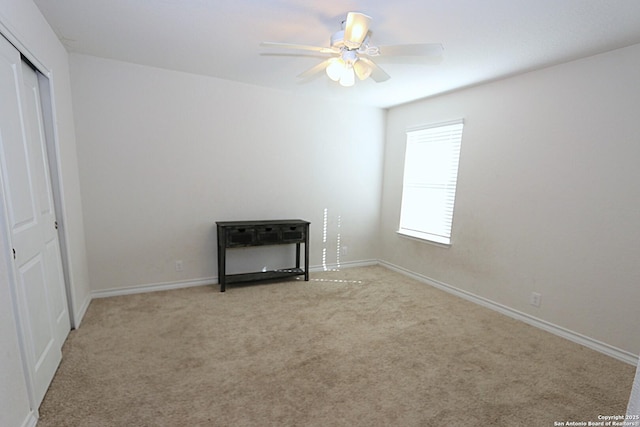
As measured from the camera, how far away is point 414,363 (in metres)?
2.24

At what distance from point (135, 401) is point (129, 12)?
8.56ft

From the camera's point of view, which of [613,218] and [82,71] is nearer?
[613,218]

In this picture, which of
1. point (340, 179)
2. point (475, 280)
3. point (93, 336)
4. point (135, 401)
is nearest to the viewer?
point (135, 401)

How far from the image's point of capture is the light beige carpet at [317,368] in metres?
1.74

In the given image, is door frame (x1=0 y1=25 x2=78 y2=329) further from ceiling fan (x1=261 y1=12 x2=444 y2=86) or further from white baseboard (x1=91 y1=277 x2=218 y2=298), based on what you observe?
ceiling fan (x1=261 y1=12 x2=444 y2=86)

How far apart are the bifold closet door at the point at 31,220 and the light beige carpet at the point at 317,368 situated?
0.26m

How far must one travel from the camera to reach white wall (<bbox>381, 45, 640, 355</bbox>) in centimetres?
233

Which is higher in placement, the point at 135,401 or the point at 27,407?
the point at 27,407

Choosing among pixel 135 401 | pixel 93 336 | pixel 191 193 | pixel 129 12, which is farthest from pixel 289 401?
pixel 129 12

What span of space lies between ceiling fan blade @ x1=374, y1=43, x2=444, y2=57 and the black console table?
7.67 ft

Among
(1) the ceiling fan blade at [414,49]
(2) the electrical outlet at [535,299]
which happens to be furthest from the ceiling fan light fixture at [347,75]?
(2) the electrical outlet at [535,299]

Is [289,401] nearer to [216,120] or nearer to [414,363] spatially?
[414,363]

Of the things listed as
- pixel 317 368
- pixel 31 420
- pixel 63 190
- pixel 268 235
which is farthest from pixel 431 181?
pixel 31 420

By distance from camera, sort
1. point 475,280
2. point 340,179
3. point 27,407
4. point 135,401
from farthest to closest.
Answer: point 340,179
point 475,280
point 135,401
point 27,407
